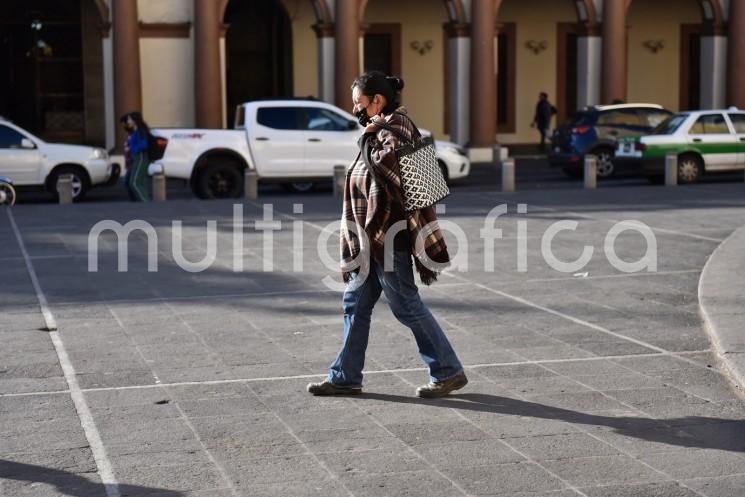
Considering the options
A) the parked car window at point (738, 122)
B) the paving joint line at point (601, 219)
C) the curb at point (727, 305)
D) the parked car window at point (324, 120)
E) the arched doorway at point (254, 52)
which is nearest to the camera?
the curb at point (727, 305)

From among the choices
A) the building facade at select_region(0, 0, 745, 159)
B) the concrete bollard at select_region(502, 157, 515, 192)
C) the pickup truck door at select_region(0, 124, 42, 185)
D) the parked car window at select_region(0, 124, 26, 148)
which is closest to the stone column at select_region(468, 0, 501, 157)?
the building facade at select_region(0, 0, 745, 159)

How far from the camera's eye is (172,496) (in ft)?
17.8

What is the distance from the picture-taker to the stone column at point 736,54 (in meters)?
31.8

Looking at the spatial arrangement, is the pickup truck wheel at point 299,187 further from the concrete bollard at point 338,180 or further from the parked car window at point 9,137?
the parked car window at point 9,137

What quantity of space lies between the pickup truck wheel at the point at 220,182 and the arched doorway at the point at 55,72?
12086 mm

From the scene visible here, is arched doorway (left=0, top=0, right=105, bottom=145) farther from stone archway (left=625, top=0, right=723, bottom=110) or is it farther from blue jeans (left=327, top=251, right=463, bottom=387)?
blue jeans (left=327, top=251, right=463, bottom=387)

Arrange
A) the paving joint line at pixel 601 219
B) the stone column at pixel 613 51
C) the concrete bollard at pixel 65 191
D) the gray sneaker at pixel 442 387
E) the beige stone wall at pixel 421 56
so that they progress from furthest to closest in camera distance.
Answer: the beige stone wall at pixel 421 56 < the stone column at pixel 613 51 < the concrete bollard at pixel 65 191 < the paving joint line at pixel 601 219 < the gray sneaker at pixel 442 387

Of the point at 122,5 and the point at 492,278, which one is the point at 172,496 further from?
the point at 122,5

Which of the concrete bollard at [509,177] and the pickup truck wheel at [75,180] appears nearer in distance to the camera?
the concrete bollard at [509,177]

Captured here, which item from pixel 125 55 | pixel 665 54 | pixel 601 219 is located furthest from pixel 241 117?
pixel 665 54

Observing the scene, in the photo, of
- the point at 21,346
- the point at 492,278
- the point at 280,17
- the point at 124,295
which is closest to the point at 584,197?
the point at 492,278

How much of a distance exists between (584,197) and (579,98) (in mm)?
12999

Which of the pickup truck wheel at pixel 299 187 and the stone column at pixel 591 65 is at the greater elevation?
the stone column at pixel 591 65

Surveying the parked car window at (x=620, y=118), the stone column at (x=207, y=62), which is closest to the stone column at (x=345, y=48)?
the stone column at (x=207, y=62)
